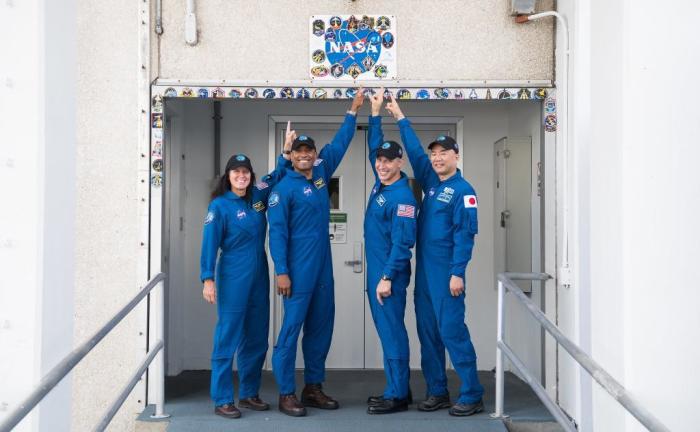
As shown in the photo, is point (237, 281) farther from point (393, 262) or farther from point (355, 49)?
point (355, 49)

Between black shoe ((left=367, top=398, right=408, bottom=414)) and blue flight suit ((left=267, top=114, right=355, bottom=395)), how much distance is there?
15.4 inches

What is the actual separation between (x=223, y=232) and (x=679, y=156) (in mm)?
2520

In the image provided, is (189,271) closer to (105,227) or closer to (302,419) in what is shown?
(105,227)

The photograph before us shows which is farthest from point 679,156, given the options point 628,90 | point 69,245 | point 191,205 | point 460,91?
point 191,205

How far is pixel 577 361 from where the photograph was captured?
241 centimetres

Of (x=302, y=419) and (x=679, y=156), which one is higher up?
(x=679, y=156)

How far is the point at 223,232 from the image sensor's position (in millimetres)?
3865

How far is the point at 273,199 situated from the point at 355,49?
119cm

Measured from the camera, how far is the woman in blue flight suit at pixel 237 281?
3.80 metres

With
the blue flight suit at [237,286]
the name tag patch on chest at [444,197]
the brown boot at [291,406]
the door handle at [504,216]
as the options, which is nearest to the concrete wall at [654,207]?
the name tag patch on chest at [444,197]

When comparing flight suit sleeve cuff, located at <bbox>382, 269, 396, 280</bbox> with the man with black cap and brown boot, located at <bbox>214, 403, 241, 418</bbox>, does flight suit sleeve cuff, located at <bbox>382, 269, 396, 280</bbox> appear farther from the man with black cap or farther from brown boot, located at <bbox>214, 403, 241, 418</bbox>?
brown boot, located at <bbox>214, 403, 241, 418</bbox>

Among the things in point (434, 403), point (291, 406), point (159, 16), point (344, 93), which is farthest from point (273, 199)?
point (434, 403)

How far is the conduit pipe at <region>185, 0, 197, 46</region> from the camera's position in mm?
4125

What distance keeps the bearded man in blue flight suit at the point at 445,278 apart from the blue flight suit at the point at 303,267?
60 cm
